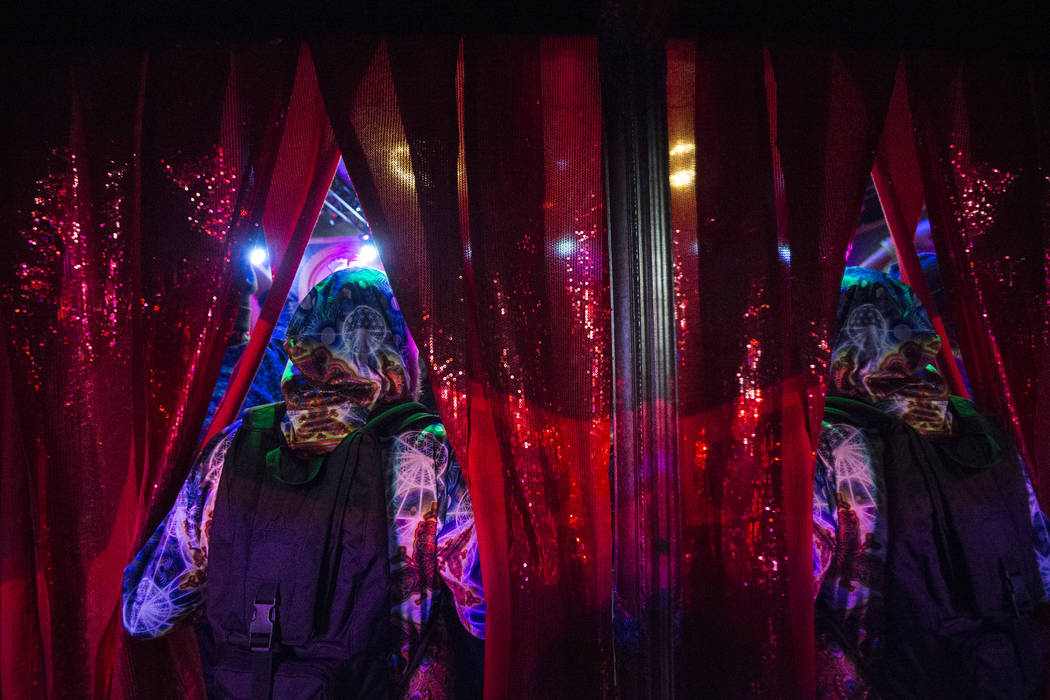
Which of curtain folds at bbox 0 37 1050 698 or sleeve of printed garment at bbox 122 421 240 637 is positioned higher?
curtain folds at bbox 0 37 1050 698

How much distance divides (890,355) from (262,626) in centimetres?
200

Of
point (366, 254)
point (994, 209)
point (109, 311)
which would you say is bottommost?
point (109, 311)

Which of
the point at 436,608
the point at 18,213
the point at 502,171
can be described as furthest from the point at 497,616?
the point at 18,213

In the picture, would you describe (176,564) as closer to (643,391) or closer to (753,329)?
(643,391)

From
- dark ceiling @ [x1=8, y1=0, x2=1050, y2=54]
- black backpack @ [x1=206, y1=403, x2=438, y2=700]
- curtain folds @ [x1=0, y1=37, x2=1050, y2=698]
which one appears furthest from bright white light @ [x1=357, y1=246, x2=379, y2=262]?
black backpack @ [x1=206, y1=403, x2=438, y2=700]

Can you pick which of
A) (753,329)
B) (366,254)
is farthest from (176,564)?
(366,254)

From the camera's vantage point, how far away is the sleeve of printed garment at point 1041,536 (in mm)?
1544

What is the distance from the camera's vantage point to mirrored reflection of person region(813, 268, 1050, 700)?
1474 millimetres

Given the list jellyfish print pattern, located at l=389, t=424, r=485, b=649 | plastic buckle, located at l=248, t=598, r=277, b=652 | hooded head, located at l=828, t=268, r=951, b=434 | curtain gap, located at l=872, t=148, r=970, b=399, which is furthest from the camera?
curtain gap, located at l=872, t=148, r=970, b=399

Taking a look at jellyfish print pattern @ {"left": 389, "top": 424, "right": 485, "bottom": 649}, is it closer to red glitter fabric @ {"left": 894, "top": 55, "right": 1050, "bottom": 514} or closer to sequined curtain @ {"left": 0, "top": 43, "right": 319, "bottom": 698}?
sequined curtain @ {"left": 0, "top": 43, "right": 319, "bottom": 698}

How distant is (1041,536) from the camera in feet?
5.25

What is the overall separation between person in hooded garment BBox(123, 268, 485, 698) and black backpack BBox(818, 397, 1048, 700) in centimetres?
122

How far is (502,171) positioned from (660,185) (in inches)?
18.3

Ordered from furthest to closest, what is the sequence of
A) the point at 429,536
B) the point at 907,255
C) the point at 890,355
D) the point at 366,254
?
1. the point at 366,254
2. the point at 907,255
3. the point at 890,355
4. the point at 429,536
